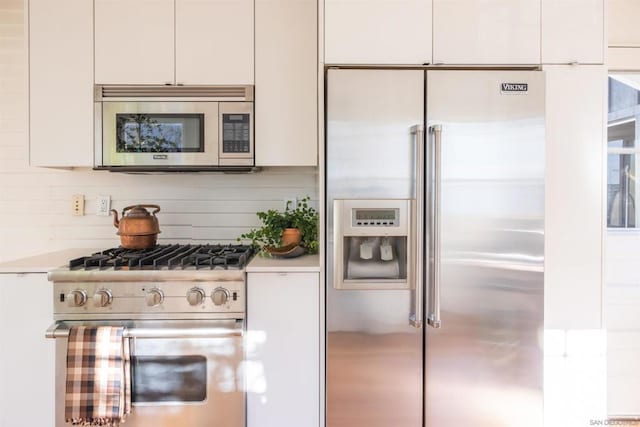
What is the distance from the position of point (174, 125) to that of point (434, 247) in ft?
4.71

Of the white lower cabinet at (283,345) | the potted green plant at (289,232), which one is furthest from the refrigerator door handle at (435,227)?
the potted green plant at (289,232)

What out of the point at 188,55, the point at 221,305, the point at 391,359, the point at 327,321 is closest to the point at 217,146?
the point at 188,55

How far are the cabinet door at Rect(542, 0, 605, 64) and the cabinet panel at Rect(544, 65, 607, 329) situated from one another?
0.05m

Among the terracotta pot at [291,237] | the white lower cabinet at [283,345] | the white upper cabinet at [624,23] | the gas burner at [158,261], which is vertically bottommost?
the white lower cabinet at [283,345]

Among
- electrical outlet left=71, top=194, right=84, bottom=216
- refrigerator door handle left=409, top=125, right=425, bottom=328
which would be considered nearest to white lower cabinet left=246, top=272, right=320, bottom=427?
refrigerator door handle left=409, top=125, right=425, bottom=328

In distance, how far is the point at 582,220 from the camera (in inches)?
66.7

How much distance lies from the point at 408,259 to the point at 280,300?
1.96ft

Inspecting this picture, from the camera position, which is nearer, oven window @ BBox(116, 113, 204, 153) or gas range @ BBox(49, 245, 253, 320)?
gas range @ BBox(49, 245, 253, 320)

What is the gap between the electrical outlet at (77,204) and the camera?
235 centimetres

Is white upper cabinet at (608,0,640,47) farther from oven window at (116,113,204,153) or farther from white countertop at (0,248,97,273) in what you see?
white countertop at (0,248,97,273)

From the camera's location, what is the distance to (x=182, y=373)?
1.68m

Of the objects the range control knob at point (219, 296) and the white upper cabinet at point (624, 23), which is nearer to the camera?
the range control knob at point (219, 296)

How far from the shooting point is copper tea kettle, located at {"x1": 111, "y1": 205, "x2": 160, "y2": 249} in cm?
201

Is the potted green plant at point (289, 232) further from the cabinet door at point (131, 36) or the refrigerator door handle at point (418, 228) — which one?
the cabinet door at point (131, 36)
